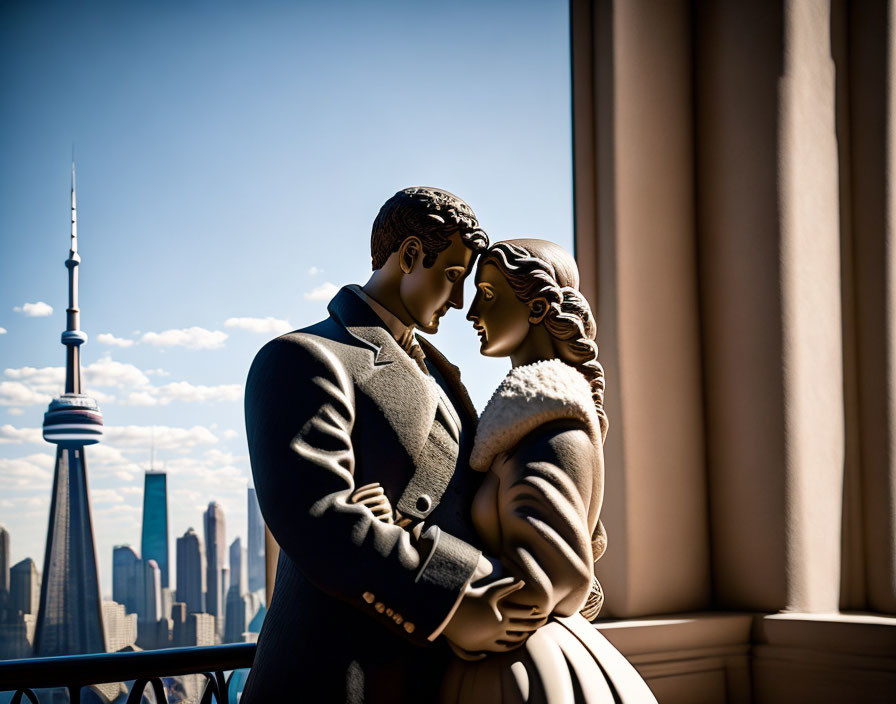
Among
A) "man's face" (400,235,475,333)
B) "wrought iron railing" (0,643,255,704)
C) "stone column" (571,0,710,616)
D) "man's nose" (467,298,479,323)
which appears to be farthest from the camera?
"stone column" (571,0,710,616)

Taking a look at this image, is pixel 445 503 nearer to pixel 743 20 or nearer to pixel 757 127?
pixel 757 127

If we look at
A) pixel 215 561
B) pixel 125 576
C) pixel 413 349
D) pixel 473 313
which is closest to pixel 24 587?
pixel 125 576

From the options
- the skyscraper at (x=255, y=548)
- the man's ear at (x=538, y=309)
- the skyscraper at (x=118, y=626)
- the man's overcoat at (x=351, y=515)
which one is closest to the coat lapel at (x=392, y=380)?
the man's overcoat at (x=351, y=515)

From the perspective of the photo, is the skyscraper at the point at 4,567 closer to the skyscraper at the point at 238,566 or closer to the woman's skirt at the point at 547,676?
the skyscraper at the point at 238,566

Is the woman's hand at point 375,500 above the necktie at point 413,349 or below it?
below

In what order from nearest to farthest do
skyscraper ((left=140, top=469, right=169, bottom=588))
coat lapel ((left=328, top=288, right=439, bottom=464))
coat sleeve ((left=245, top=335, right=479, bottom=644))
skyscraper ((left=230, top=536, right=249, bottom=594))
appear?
coat sleeve ((left=245, top=335, right=479, bottom=644)) < coat lapel ((left=328, top=288, right=439, bottom=464)) < skyscraper ((left=140, top=469, right=169, bottom=588)) < skyscraper ((left=230, top=536, right=249, bottom=594))

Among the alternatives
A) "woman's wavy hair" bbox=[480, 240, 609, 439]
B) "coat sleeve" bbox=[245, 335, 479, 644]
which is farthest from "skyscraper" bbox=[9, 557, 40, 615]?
"woman's wavy hair" bbox=[480, 240, 609, 439]

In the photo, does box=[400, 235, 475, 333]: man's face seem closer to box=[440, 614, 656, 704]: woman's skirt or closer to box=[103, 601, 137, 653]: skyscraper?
box=[440, 614, 656, 704]: woman's skirt

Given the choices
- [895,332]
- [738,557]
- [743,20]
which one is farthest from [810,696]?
[743,20]

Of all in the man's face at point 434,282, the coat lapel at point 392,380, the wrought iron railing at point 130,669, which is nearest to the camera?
the coat lapel at point 392,380

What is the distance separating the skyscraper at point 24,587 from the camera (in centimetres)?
316

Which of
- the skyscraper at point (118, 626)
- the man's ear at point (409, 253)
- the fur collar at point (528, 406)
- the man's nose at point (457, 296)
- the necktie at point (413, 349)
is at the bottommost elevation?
the skyscraper at point (118, 626)

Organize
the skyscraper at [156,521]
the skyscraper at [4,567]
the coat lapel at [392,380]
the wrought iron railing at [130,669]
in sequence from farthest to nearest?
1. the skyscraper at [156,521]
2. the skyscraper at [4,567]
3. the wrought iron railing at [130,669]
4. the coat lapel at [392,380]

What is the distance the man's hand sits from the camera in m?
1.76
